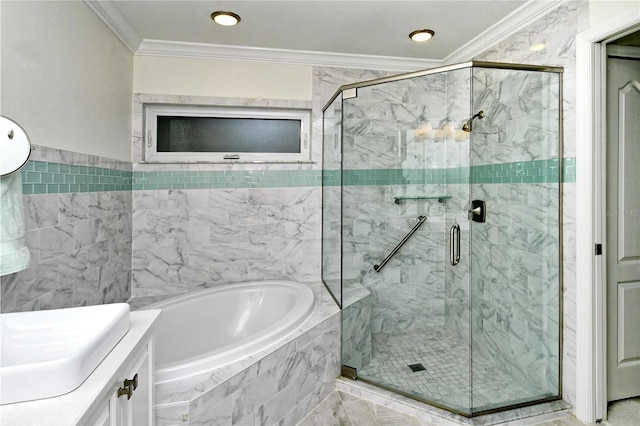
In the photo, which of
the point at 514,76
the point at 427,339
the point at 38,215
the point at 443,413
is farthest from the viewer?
the point at 427,339

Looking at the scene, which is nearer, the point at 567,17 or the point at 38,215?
the point at 38,215

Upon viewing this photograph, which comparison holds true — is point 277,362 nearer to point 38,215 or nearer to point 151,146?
point 38,215

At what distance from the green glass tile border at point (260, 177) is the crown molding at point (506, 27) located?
89 centimetres

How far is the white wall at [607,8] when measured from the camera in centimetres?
155

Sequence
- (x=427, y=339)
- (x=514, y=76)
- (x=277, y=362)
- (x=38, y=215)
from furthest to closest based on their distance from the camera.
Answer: (x=427, y=339) < (x=514, y=76) < (x=277, y=362) < (x=38, y=215)

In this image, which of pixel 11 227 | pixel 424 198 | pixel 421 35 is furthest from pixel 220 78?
pixel 11 227

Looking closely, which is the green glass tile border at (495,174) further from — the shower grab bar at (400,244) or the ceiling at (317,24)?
the ceiling at (317,24)

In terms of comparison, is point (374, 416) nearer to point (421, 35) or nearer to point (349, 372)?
point (349, 372)

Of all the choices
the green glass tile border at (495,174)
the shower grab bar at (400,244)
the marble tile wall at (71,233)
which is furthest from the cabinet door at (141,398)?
the green glass tile border at (495,174)

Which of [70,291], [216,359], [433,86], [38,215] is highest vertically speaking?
[433,86]

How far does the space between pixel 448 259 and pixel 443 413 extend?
86cm

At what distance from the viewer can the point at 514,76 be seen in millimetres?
1982

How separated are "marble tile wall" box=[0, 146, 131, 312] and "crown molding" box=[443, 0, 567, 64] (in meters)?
2.67

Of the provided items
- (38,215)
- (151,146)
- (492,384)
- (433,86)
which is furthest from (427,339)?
(151,146)
